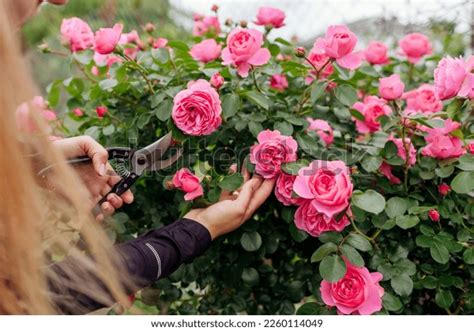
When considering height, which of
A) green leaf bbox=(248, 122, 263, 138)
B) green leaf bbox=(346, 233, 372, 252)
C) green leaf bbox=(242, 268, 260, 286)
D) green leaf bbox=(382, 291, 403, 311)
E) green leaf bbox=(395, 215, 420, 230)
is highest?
green leaf bbox=(248, 122, 263, 138)

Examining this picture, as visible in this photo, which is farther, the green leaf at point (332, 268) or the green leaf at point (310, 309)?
the green leaf at point (310, 309)

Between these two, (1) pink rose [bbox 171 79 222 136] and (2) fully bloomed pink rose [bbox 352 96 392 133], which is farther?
(2) fully bloomed pink rose [bbox 352 96 392 133]

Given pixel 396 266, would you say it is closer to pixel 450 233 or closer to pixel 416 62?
pixel 450 233

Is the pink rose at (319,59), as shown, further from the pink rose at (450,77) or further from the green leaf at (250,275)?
the green leaf at (250,275)

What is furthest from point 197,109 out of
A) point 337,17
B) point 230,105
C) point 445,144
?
point 337,17

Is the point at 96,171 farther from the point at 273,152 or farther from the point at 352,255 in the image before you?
the point at 352,255

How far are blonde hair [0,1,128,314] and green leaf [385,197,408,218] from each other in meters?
0.52

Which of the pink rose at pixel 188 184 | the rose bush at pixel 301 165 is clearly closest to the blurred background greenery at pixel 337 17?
the rose bush at pixel 301 165

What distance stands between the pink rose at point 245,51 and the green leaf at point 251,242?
1.09ft

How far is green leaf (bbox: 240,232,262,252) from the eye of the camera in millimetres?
1159

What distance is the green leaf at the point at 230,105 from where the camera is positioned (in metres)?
1.13

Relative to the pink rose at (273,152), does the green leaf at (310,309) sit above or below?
below

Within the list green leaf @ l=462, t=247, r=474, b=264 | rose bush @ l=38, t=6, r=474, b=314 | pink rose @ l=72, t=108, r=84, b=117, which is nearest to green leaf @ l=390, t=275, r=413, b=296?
rose bush @ l=38, t=6, r=474, b=314

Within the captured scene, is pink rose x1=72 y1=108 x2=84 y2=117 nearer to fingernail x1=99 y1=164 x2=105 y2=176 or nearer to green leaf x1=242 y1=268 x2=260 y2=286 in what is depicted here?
fingernail x1=99 y1=164 x2=105 y2=176
